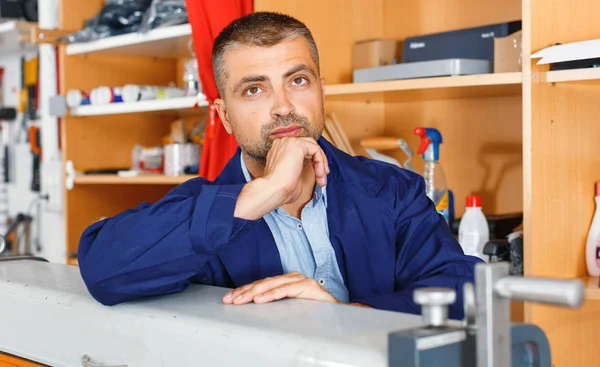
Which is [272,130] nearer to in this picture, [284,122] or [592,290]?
[284,122]

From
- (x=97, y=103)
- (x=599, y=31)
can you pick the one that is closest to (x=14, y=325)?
(x=599, y=31)

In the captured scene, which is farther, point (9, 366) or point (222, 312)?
point (9, 366)

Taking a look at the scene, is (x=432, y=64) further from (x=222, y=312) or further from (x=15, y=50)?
(x=15, y=50)

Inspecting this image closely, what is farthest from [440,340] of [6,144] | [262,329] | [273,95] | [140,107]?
[6,144]

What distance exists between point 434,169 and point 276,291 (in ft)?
4.31

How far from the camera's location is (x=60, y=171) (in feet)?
10.4

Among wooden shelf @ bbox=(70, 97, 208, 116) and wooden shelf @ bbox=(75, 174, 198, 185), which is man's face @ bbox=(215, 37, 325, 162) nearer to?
wooden shelf @ bbox=(70, 97, 208, 116)

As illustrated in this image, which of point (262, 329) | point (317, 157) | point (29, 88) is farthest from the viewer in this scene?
point (29, 88)

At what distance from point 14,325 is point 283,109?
0.67 meters

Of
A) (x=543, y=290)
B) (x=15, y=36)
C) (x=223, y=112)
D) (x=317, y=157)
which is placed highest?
(x=15, y=36)

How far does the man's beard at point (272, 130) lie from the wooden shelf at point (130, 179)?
1047 millimetres

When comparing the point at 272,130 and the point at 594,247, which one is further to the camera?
the point at 594,247

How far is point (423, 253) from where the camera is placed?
60.9 inches

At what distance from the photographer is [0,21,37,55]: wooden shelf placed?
3062 millimetres
